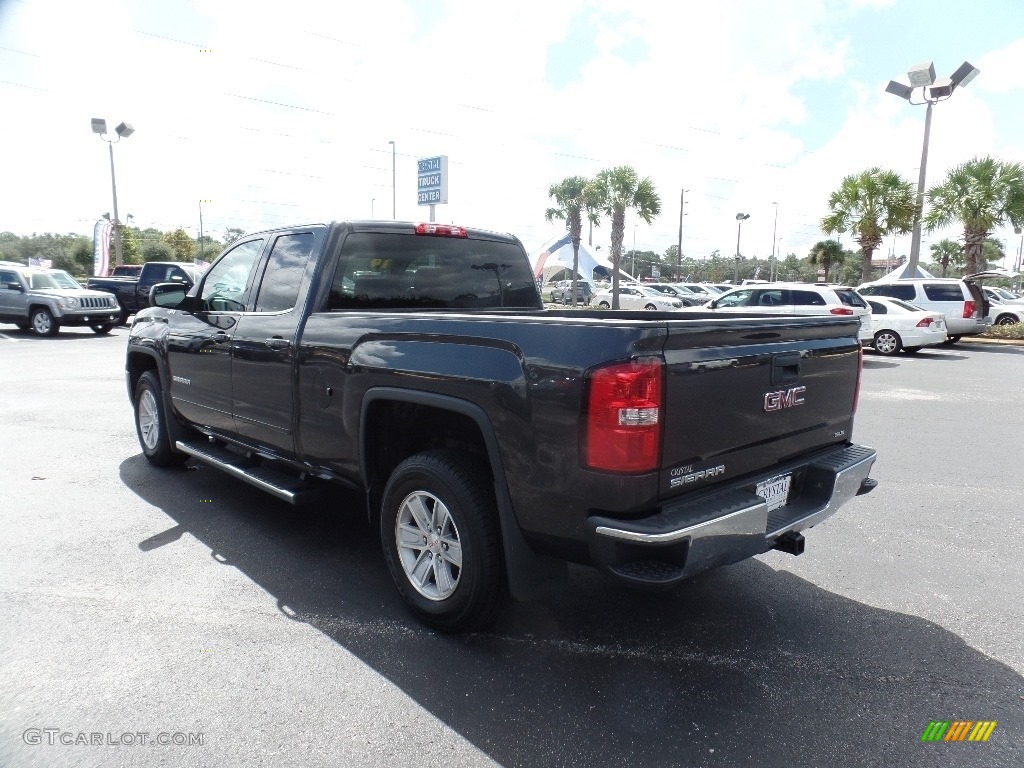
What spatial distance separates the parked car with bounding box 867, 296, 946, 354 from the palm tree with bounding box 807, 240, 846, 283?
40.3 m

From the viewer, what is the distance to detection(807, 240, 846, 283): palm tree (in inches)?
2163

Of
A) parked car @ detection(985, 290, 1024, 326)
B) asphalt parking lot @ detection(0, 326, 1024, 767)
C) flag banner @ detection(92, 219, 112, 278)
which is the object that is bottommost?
asphalt parking lot @ detection(0, 326, 1024, 767)

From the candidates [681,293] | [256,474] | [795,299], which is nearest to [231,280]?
[256,474]

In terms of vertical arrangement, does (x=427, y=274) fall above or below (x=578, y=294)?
above

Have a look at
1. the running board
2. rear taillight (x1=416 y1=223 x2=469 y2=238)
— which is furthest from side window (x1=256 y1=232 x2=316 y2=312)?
the running board

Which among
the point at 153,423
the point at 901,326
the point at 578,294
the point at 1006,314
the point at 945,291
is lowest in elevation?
the point at 153,423

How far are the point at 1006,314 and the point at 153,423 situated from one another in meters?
25.7

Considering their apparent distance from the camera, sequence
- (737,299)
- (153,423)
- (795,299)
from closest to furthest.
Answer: (153,423)
(795,299)
(737,299)

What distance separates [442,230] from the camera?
4.50 meters

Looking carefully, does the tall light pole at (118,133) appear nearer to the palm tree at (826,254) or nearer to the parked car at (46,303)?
the parked car at (46,303)

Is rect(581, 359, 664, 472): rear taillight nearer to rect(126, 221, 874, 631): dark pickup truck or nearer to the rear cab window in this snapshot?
rect(126, 221, 874, 631): dark pickup truck

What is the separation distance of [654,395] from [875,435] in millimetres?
→ 6067

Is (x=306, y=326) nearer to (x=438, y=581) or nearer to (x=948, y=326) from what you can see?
(x=438, y=581)

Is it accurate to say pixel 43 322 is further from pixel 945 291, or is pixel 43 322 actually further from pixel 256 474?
pixel 945 291
